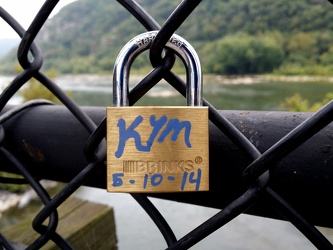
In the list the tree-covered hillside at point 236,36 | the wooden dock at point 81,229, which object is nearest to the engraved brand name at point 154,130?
the wooden dock at point 81,229

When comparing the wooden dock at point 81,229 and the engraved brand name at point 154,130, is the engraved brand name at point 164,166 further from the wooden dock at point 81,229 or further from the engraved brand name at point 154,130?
the wooden dock at point 81,229

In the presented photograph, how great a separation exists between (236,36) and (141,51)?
59.9 ft

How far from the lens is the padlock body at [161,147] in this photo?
0.76 ft

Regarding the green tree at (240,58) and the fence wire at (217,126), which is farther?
the green tree at (240,58)

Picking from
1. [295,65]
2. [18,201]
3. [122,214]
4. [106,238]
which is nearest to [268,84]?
[295,65]

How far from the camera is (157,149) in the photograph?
0.23 metres

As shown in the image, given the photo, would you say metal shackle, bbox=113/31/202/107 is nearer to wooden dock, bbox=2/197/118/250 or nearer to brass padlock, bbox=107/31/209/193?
brass padlock, bbox=107/31/209/193

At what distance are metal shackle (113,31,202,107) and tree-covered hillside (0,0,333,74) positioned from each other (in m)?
8.82

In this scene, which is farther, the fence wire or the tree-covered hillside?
the tree-covered hillside

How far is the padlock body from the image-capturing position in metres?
0.23

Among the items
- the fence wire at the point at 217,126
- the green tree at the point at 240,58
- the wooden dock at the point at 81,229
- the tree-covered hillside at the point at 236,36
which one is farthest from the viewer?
the tree-covered hillside at the point at 236,36

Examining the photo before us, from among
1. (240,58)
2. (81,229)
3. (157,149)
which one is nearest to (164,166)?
(157,149)

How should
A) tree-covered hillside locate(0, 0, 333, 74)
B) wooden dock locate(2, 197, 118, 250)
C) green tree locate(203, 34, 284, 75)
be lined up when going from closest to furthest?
wooden dock locate(2, 197, 118, 250), green tree locate(203, 34, 284, 75), tree-covered hillside locate(0, 0, 333, 74)

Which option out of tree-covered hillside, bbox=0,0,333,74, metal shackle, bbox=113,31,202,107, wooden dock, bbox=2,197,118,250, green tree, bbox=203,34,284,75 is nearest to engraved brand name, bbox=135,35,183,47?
metal shackle, bbox=113,31,202,107
